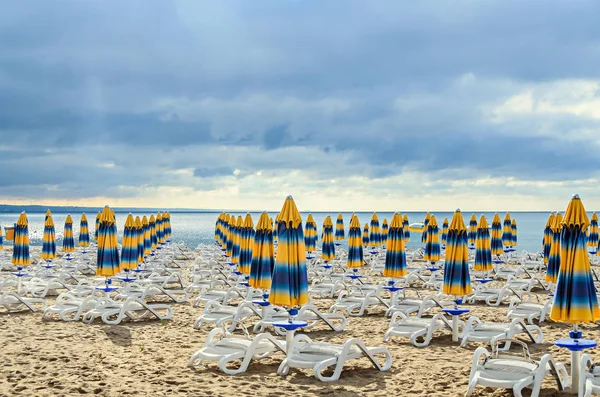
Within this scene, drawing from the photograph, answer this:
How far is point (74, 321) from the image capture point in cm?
1009

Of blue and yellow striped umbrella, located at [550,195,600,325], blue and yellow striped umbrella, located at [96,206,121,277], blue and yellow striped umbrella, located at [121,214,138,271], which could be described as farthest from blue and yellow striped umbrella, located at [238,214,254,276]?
blue and yellow striped umbrella, located at [550,195,600,325]

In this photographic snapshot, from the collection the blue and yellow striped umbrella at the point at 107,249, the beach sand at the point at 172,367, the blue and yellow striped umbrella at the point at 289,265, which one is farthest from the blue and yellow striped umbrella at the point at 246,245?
the blue and yellow striped umbrella at the point at 289,265

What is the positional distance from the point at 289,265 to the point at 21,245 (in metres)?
9.69

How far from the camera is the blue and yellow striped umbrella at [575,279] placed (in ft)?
18.1

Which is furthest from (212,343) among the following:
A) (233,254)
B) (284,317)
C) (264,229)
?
(233,254)

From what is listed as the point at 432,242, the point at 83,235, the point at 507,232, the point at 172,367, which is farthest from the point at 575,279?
the point at 83,235

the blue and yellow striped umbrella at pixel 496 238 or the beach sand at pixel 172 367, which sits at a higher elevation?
the blue and yellow striped umbrella at pixel 496 238

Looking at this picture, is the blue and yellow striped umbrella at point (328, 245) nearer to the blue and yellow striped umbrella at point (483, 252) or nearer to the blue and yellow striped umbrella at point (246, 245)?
the blue and yellow striped umbrella at point (483, 252)

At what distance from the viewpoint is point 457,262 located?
8.52m

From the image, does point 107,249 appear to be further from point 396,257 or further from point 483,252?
point 483,252

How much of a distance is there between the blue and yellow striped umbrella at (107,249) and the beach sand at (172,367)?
1.38m

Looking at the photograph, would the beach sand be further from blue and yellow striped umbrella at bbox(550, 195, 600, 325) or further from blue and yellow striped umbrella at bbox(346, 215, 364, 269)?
blue and yellow striped umbrella at bbox(346, 215, 364, 269)

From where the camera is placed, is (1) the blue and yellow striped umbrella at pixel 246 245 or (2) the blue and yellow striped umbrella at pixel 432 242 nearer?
(1) the blue and yellow striped umbrella at pixel 246 245

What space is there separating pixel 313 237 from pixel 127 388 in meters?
14.8
